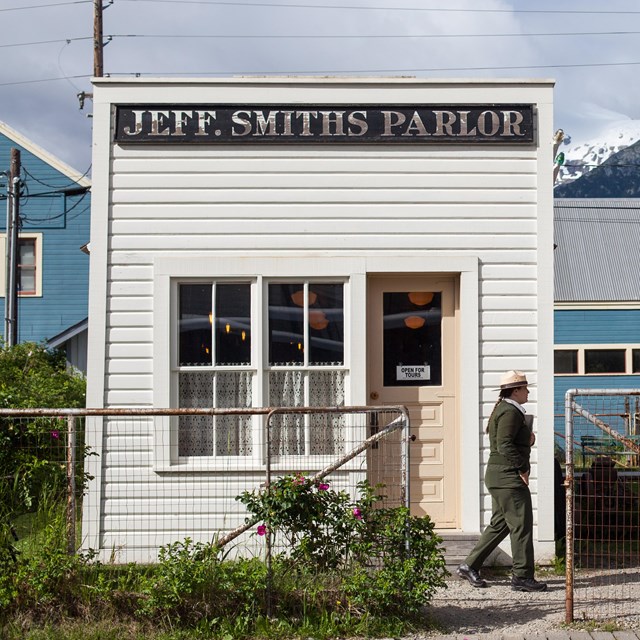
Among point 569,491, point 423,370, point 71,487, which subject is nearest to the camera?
point 569,491

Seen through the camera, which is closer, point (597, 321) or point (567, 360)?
point (567, 360)

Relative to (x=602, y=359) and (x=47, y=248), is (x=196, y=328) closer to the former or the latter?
(x=47, y=248)

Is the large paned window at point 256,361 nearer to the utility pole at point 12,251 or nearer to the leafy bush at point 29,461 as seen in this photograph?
the leafy bush at point 29,461

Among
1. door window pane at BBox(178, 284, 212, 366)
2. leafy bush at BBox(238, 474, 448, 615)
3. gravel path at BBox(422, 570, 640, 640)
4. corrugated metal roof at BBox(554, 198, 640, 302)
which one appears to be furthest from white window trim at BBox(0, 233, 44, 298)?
leafy bush at BBox(238, 474, 448, 615)

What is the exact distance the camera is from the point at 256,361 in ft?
27.2

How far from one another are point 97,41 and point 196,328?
61.9ft

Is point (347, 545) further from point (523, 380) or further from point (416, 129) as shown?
point (416, 129)

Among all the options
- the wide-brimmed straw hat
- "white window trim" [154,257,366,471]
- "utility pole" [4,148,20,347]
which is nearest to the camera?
the wide-brimmed straw hat

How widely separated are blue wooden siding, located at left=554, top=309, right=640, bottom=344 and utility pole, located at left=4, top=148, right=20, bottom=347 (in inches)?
564

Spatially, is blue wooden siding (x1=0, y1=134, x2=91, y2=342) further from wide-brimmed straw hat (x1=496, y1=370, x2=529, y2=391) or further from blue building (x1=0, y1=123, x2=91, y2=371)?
wide-brimmed straw hat (x1=496, y1=370, x2=529, y2=391)

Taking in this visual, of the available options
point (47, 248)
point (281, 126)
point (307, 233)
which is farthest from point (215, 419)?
point (47, 248)

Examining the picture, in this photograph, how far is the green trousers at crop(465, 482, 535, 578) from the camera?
7.28 meters

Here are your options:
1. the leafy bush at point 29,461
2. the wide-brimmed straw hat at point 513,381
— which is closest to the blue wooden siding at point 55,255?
the leafy bush at point 29,461

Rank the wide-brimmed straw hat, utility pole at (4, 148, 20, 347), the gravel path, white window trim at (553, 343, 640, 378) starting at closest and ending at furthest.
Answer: the gravel path, the wide-brimmed straw hat, utility pole at (4, 148, 20, 347), white window trim at (553, 343, 640, 378)
